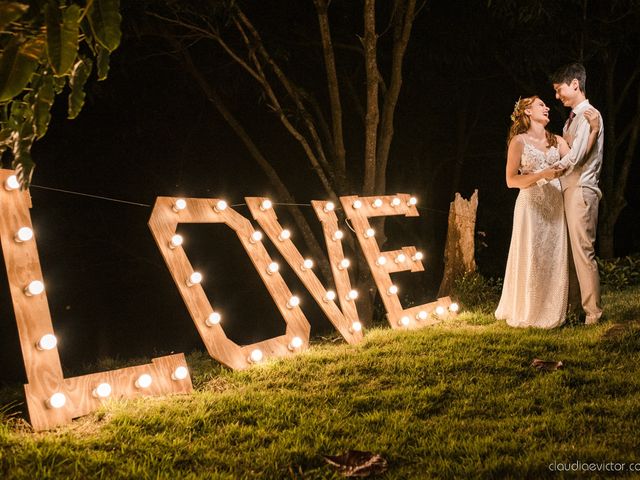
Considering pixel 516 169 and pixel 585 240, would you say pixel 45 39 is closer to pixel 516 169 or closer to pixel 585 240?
pixel 516 169

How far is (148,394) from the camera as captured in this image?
4.71m

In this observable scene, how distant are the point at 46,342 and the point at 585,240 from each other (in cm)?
500

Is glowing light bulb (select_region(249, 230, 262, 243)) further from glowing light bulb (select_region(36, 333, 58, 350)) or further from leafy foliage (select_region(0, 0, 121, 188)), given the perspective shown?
leafy foliage (select_region(0, 0, 121, 188))

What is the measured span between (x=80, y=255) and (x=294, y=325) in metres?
10.8

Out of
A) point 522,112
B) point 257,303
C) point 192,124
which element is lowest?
point 257,303

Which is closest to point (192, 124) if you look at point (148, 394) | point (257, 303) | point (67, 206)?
point (67, 206)

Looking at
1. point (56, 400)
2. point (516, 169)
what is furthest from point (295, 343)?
→ point (516, 169)

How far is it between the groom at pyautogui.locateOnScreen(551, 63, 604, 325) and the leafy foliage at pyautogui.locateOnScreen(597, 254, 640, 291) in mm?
5053

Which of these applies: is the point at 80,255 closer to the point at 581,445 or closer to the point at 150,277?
the point at 150,277

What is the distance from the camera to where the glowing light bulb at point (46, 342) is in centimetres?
424

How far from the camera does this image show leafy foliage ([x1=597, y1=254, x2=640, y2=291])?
11414mm

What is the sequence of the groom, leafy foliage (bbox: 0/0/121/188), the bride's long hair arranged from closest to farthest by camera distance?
leafy foliage (bbox: 0/0/121/188), the groom, the bride's long hair

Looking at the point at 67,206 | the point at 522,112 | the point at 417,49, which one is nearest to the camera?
the point at 522,112

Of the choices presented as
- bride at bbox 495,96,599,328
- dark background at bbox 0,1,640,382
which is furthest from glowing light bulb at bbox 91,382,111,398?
dark background at bbox 0,1,640,382
